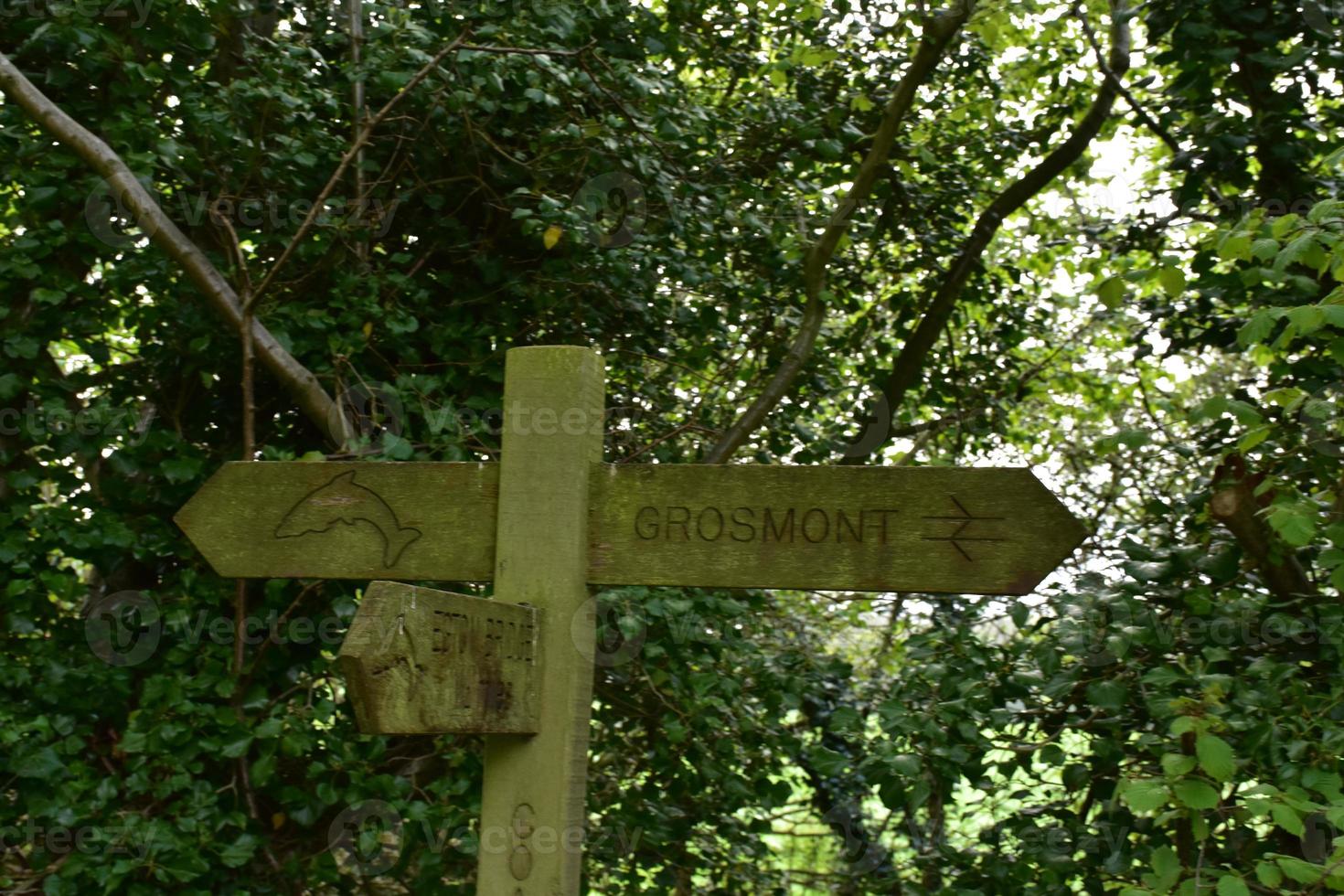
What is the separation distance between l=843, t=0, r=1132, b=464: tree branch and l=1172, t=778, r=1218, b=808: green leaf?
2.66 meters

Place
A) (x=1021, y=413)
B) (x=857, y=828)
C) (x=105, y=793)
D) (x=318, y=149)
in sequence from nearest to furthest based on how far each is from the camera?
(x=105, y=793), (x=318, y=149), (x=857, y=828), (x=1021, y=413)

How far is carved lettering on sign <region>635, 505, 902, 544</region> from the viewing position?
1.95m

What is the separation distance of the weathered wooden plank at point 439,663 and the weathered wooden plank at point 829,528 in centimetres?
20

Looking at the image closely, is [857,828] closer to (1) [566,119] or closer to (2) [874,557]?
(1) [566,119]

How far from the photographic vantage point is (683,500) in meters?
2.02

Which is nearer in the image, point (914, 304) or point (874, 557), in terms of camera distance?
point (874, 557)

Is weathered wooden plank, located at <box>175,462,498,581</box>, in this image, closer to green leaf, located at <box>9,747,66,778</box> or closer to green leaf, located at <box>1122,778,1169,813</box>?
green leaf, located at <box>1122,778,1169,813</box>

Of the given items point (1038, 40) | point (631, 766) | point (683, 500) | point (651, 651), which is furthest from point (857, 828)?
point (683, 500)

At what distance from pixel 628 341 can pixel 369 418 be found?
3.36 feet

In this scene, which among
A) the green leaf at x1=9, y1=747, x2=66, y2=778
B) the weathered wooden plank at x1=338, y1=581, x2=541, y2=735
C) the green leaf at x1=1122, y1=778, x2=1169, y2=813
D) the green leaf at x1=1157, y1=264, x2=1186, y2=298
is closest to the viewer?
the weathered wooden plank at x1=338, y1=581, x2=541, y2=735
